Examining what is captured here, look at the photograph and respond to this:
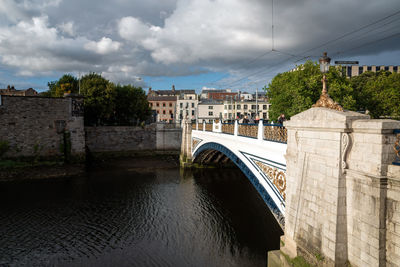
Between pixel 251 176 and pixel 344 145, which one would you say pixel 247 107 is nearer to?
pixel 251 176

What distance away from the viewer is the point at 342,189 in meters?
5.27

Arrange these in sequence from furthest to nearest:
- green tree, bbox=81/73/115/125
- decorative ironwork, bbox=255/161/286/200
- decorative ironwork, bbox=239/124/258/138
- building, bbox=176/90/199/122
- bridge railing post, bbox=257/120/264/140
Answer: building, bbox=176/90/199/122 < green tree, bbox=81/73/115/125 < decorative ironwork, bbox=239/124/258/138 < bridge railing post, bbox=257/120/264/140 < decorative ironwork, bbox=255/161/286/200

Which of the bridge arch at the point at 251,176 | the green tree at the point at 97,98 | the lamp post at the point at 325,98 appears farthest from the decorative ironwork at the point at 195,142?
the lamp post at the point at 325,98

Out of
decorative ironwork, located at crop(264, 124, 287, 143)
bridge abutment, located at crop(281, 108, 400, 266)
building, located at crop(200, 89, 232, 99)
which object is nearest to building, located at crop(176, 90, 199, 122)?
building, located at crop(200, 89, 232, 99)

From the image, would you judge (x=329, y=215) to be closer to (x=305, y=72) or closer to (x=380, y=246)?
(x=380, y=246)

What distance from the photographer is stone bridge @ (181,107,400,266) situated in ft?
14.7

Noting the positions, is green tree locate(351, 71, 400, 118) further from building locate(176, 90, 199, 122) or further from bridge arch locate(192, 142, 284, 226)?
building locate(176, 90, 199, 122)

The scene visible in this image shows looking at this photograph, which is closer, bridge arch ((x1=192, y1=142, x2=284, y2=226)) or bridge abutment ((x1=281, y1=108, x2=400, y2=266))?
bridge abutment ((x1=281, y1=108, x2=400, y2=266))

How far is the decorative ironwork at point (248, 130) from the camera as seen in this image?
10566mm

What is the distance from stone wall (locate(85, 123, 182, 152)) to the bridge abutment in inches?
1141

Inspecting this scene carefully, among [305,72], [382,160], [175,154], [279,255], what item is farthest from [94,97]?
[382,160]

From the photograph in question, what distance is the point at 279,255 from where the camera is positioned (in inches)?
287

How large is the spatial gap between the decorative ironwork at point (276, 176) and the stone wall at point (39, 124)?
78.1 ft

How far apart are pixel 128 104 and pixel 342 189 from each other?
35.2 metres
